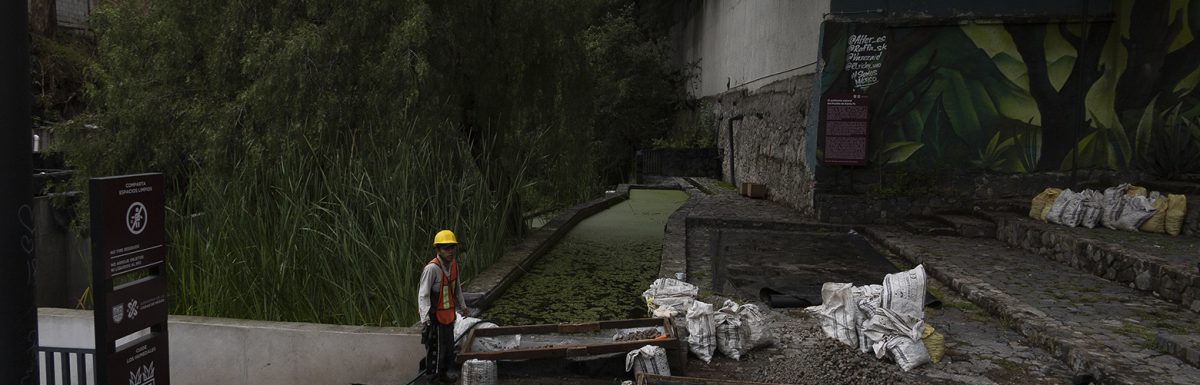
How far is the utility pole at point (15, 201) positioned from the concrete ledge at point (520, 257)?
11.3 feet

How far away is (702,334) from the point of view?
433 centimetres

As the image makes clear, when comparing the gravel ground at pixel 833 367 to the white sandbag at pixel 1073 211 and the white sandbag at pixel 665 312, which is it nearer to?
the white sandbag at pixel 665 312

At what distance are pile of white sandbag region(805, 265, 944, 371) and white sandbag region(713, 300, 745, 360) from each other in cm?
63

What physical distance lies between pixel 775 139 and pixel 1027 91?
152 inches

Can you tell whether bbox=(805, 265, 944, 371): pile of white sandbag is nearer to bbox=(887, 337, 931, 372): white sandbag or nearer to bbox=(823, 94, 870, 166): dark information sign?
bbox=(887, 337, 931, 372): white sandbag

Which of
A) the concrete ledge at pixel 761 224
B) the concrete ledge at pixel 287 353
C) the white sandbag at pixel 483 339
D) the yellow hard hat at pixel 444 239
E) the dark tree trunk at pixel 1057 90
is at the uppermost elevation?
the dark tree trunk at pixel 1057 90

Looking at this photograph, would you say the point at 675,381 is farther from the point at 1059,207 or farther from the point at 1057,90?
the point at 1057,90

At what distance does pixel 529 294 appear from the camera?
615 cm

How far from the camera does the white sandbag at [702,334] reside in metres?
4.30

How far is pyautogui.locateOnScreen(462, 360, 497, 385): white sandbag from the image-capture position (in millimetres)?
3938

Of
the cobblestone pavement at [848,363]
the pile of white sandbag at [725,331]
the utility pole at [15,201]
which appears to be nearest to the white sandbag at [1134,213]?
the cobblestone pavement at [848,363]

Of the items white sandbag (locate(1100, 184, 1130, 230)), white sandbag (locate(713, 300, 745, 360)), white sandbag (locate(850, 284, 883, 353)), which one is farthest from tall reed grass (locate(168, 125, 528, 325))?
white sandbag (locate(1100, 184, 1130, 230))

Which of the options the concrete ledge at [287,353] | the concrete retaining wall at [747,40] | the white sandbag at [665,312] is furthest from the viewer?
the concrete retaining wall at [747,40]

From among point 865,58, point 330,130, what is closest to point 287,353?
point 330,130
